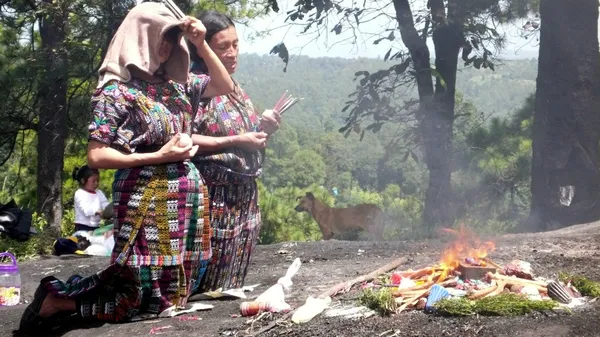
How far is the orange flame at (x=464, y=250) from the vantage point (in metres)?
4.67

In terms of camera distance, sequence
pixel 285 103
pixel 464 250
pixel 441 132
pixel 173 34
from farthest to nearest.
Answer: pixel 441 132
pixel 285 103
pixel 464 250
pixel 173 34

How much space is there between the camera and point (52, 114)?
1157 centimetres

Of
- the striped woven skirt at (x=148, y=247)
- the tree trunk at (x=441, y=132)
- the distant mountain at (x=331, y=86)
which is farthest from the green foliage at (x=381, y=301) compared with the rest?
the distant mountain at (x=331, y=86)

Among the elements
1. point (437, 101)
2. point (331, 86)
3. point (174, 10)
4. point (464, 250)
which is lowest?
point (464, 250)

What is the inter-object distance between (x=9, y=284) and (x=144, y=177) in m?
2.60

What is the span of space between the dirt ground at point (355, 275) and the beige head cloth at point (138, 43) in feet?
4.59

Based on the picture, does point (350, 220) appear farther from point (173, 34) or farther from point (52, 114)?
point (173, 34)

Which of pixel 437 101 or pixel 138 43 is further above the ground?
pixel 437 101

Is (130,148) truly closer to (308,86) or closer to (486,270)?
(486,270)

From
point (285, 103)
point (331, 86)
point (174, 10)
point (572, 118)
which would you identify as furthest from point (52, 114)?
point (331, 86)

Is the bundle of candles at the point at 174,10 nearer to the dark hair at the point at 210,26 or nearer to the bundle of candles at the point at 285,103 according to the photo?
the dark hair at the point at 210,26

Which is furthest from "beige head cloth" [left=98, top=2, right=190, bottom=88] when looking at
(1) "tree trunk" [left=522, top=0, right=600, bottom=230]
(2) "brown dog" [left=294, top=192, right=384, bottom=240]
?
(2) "brown dog" [left=294, top=192, right=384, bottom=240]

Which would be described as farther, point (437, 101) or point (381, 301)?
point (437, 101)

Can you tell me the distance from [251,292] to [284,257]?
2276 mm
